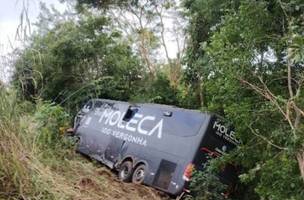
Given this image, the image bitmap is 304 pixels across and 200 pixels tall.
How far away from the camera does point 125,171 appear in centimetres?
1046

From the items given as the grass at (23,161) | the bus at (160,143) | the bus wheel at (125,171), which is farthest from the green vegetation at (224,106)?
the bus wheel at (125,171)

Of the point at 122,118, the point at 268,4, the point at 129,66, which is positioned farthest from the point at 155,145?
the point at 129,66

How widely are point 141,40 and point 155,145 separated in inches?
574

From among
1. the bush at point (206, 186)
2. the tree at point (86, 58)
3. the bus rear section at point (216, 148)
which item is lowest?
the bush at point (206, 186)

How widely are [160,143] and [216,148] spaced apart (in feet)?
3.71

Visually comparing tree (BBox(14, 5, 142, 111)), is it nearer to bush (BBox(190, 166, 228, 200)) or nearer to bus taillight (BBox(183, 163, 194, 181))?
bus taillight (BBox(183, 163, 194, 181))

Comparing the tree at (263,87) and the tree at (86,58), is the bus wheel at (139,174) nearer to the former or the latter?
the tree at (263,87)

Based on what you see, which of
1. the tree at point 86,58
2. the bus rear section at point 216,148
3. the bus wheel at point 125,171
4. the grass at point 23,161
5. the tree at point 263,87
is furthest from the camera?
the tree at point 86,58

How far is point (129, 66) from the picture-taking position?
64.7 feet

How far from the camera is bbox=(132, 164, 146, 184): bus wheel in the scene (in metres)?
9.80

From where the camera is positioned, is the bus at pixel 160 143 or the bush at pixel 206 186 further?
the bus at pixel 160 143

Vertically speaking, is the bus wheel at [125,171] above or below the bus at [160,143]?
below

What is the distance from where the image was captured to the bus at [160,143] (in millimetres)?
9203

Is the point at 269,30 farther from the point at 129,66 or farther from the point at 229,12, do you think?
the point at 129,66
